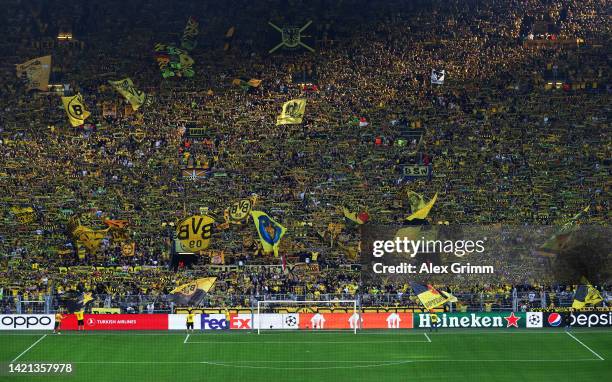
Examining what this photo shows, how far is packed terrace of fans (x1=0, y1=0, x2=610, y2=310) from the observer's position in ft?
170

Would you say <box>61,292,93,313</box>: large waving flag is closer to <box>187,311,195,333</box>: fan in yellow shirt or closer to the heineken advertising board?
<box>187,311,195,333</box>: fan in yellow shirt

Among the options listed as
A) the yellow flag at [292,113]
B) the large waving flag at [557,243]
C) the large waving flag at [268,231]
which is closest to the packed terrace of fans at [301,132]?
the yellow flag at [292,113]

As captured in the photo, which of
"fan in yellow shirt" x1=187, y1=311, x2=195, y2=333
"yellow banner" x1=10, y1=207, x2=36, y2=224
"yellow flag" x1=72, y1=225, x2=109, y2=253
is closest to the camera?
"fan in yellow shirt" x1=187, y1=311, x2=195, y2=333

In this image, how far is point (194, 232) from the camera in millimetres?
50094

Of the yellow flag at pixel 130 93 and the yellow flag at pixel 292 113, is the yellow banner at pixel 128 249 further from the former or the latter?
the yellow flag at pixel 292 113

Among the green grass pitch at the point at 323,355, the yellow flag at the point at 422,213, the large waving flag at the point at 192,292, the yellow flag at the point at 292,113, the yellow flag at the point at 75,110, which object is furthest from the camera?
the yellow flag at the point at 292,113

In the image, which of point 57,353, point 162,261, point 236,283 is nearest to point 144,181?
point 162,261

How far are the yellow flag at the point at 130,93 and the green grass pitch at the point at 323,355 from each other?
60.6 feet

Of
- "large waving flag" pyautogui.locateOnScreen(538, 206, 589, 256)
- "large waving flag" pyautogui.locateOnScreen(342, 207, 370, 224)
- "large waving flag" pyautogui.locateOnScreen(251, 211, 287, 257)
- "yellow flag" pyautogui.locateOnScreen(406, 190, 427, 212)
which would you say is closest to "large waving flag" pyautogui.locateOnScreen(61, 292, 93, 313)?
"large waving flag" pyautogui.locateOnScreen(251, 211, 287, 257)

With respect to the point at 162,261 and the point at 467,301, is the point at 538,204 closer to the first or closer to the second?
the point at 467,301

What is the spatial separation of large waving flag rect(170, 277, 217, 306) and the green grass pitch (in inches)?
82.0

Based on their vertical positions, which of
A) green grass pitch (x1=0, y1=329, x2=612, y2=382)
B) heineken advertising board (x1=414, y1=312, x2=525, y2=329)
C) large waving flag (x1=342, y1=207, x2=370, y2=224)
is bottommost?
green grass pitch (x1=0, y1=329, x2=612, y2=382)

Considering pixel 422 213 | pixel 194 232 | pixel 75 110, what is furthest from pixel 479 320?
pixel 75 110

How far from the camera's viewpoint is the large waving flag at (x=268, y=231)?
50.3 meters
